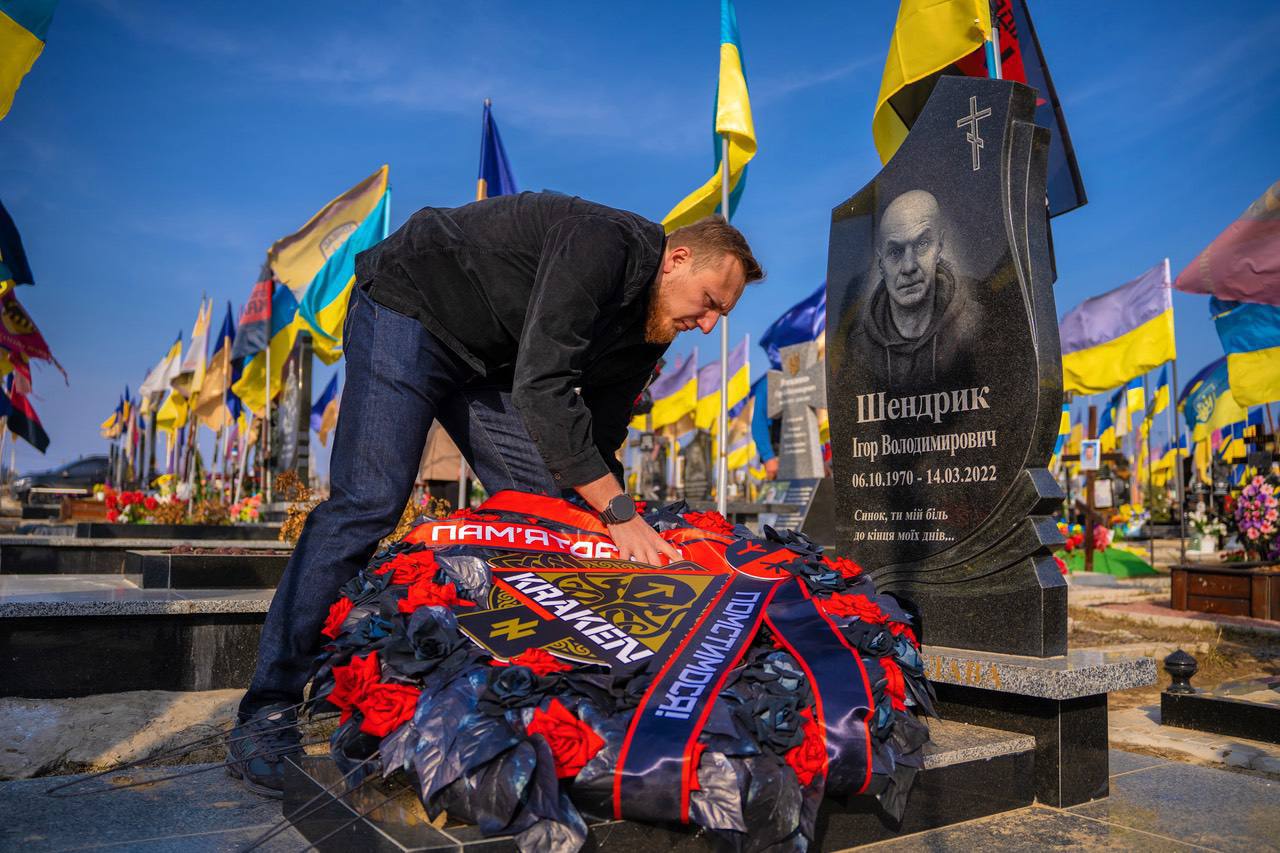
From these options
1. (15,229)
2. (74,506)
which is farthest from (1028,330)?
(74,506)

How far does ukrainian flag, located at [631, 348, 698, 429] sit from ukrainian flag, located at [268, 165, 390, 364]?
16.9 metres

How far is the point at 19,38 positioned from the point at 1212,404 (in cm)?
3036

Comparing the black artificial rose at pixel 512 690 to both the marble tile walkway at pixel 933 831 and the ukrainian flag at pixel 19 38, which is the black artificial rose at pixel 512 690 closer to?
the marble tile walkway at pixel 933 831

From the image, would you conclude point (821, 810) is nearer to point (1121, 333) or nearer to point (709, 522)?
point (709, 522)

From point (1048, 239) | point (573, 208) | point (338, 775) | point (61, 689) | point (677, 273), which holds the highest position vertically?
point (1048, 239)

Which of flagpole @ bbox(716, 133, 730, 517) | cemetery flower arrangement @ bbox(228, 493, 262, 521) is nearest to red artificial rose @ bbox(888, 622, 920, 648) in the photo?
flagpole @ bbox(716, 133, 730, 517)

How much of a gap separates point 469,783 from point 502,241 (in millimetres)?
1494

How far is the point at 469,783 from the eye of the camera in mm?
1532

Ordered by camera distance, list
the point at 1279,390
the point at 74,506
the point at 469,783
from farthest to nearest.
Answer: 1. the point at 74,506
2. the point at 1279,390
3. the point at 469,783

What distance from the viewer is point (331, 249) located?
14375mm

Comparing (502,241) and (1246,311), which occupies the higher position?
(1246,311)

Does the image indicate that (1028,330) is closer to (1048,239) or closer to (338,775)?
(1048,239)

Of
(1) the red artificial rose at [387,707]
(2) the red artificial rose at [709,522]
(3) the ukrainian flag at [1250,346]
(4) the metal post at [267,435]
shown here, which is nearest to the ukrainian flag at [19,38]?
(2) the red artificial rose at [709,522]

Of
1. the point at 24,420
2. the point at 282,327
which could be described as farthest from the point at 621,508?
the point at 24,420
